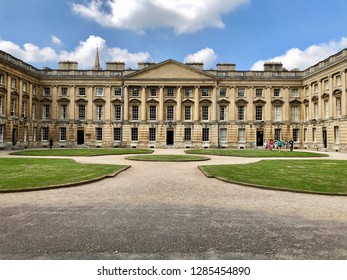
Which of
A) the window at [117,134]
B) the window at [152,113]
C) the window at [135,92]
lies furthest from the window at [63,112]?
the window at [152,113]

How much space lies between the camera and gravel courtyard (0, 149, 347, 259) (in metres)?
4.25

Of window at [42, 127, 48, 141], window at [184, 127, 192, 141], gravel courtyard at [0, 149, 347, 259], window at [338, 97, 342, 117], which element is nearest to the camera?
gravel courtyard at [0, 149, 347, 259]

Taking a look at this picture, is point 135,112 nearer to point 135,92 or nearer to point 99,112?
point 135,92

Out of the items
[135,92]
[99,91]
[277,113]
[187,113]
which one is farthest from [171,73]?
[277,113]

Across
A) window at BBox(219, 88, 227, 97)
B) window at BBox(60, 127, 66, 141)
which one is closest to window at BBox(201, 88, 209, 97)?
window at BBox(219, 88, 227, 97)

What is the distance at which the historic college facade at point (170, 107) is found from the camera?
4053cm

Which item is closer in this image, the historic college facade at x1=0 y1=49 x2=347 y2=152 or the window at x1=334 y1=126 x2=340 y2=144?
the window at x1=334 y1=126 x2=340 y2=144

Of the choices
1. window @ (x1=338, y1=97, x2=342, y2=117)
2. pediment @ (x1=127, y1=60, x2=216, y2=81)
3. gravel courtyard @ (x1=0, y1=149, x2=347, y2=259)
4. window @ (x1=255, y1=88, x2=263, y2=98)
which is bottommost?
gravel courtyard @ (x1=0, y1=149, x2=347, y2=259)

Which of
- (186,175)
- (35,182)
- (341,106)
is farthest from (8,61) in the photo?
(341,106)

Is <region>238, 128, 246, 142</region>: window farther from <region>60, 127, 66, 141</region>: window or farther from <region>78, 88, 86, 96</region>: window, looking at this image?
<region>60, 127, 66, 141</region>: window

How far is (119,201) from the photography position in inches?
301

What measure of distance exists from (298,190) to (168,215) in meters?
5.45

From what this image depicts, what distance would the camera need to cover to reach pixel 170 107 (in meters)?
41.3

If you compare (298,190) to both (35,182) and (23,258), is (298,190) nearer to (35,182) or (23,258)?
(23,258)
